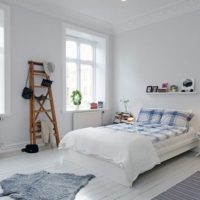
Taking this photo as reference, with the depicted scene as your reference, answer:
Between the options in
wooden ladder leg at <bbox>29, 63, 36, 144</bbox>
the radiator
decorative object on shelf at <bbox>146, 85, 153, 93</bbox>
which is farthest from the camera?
the radiator

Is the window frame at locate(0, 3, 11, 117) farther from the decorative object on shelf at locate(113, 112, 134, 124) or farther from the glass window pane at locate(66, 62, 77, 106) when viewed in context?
the decorative object on shelf at locate(113, 112, 134, 124)

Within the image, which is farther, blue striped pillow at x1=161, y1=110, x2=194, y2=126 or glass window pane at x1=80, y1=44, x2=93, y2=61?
glass window pane at x1=80, y1=44, x2=93, y2=61

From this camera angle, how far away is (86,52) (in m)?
5.91

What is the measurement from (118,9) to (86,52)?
1655 mm

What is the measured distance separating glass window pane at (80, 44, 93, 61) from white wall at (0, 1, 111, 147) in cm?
114

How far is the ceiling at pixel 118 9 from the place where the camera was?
4.23 metres

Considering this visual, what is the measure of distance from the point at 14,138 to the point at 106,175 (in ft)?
7.08

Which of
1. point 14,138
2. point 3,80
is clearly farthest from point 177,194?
point 3,80

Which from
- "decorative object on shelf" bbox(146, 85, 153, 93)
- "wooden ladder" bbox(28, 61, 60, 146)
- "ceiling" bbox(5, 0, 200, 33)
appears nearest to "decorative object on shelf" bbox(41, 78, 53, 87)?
"wooden ladder" bbox(28, 61, 60, 146)

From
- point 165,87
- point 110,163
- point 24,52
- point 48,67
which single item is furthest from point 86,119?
point 110,163

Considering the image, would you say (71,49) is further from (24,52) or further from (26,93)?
(26,93)

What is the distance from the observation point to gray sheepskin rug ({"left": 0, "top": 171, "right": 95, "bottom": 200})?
2344 millimetres

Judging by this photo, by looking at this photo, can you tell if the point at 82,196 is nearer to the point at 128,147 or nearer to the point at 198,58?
the point at 128,147

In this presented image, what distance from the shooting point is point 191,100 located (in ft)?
14.1
